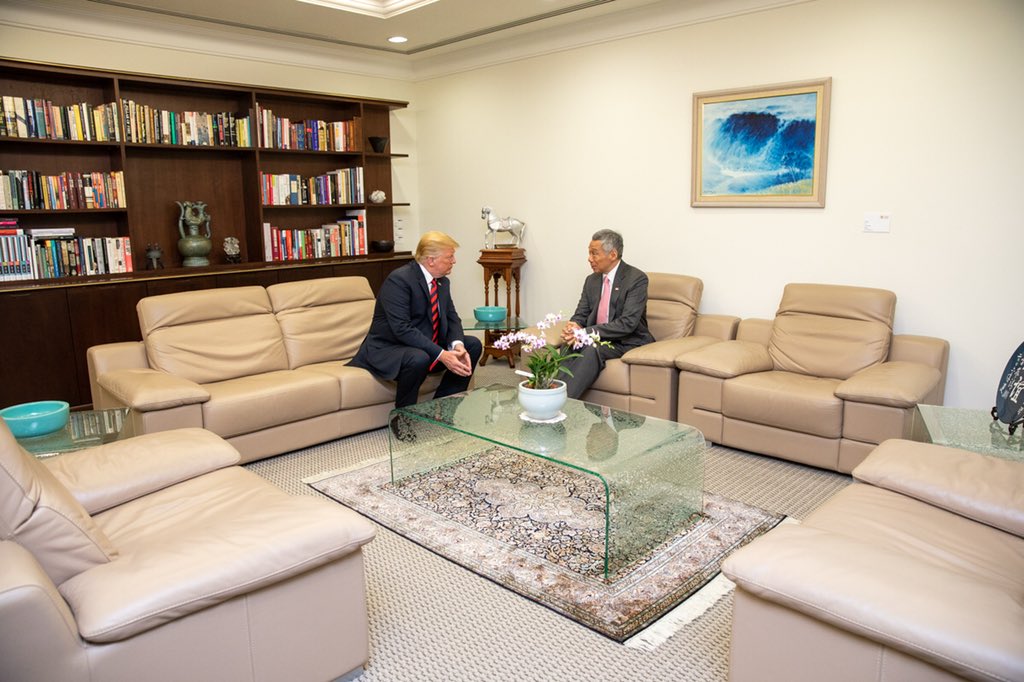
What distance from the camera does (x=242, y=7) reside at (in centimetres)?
497

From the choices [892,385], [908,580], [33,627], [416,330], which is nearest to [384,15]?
[416,330]

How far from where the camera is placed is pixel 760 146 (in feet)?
15.3

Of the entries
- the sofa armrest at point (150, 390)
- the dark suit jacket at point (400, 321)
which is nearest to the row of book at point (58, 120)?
the sofa armrest at point (150, 390)

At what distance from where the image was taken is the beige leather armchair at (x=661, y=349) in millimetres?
4261

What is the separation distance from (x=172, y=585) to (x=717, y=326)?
12.4 ft

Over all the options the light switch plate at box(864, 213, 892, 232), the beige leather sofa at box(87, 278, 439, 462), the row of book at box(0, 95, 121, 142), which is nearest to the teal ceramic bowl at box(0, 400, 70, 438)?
the beige leather sofa at box(87, 278, 439, 462)

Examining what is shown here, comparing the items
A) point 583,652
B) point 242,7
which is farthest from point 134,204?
point 583,652

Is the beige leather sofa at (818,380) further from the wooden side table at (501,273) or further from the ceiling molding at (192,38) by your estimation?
the ceiling molding at (192,38)

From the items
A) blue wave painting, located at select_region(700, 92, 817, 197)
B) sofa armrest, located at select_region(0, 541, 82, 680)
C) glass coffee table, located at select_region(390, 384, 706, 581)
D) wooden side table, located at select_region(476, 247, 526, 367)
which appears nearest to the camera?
sofa armrest, located at select_region(0, 541, 82, 680)

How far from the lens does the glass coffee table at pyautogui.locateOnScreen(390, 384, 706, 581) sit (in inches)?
107

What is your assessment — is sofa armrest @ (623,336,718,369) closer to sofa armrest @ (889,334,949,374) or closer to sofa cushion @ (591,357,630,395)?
sofa cushion @ (591,357,630,395)

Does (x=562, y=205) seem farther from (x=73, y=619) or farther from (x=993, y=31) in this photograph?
(x=73, y=619)

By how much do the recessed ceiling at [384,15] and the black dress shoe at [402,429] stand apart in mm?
2953

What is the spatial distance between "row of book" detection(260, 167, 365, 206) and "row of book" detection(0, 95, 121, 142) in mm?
1129
